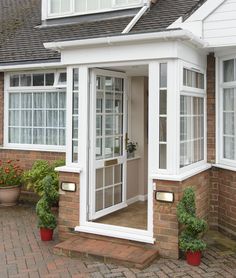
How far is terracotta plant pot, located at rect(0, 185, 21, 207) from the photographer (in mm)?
9375

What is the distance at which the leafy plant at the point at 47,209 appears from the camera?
21.5 feet

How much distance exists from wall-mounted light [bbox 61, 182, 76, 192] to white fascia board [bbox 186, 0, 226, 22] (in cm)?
360

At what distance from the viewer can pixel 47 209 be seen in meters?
6.64

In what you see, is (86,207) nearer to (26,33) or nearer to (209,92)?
(209,92)

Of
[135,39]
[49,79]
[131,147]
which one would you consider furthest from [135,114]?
[135,39]

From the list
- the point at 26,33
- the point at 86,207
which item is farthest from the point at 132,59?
the point at 26,33

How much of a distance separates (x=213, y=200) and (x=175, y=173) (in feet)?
6.29

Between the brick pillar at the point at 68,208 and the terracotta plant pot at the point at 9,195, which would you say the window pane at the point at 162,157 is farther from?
the terracotta plant pot at the point at 9,195

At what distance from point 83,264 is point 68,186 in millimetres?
1427

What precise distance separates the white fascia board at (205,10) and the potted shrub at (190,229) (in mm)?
3206

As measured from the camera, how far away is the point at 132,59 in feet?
20.1

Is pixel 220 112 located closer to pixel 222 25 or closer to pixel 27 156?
pixel 222 25

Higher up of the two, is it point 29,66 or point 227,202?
point 29,66

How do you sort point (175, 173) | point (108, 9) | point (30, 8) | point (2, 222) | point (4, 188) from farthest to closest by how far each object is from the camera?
point (30, 8)
point (108, 9)
point (4, 188)
point (2, 222)
point (175, 173)
